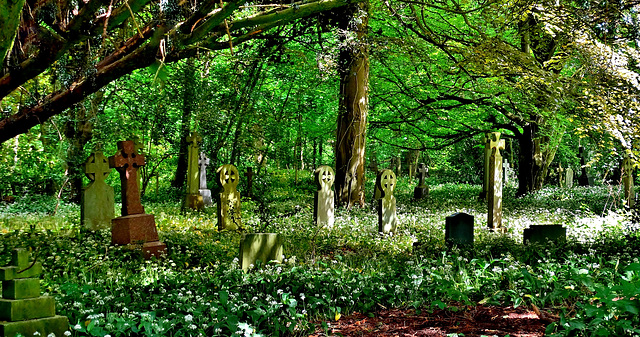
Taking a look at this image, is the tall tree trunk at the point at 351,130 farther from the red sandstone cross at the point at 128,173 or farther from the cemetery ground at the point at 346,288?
the red sandstone cross at the point at 128,173

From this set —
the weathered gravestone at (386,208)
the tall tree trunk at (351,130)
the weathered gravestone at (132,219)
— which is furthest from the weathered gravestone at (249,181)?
the weathered gravestone at (132,219)

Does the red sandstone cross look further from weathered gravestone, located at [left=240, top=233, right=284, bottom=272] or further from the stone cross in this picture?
the stone cross

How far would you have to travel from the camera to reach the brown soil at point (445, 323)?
413cm

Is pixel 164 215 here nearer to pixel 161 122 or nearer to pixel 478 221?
pixel 161 122

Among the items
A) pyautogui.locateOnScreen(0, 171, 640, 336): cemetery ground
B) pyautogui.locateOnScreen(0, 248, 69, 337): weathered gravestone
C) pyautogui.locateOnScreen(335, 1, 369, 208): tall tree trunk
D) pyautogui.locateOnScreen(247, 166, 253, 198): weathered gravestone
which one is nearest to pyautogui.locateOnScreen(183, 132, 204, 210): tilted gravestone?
pyautogui.locateOnScreen(247, 166, 253, 198): weathered gravestone

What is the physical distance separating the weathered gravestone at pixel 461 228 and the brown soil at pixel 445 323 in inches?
119

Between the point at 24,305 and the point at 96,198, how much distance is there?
6685 mm

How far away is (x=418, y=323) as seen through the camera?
14.8 ft

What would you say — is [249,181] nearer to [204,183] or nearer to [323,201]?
[204,183]

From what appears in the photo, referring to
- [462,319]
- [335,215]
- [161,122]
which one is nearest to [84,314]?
[462,319]

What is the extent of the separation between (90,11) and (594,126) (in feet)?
26.1

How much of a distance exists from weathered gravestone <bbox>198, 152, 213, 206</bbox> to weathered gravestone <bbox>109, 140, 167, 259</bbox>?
738cm

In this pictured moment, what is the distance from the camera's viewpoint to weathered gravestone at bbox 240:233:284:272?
20.5 feet

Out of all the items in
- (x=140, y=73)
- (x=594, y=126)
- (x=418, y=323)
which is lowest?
(x=418, y=323)
